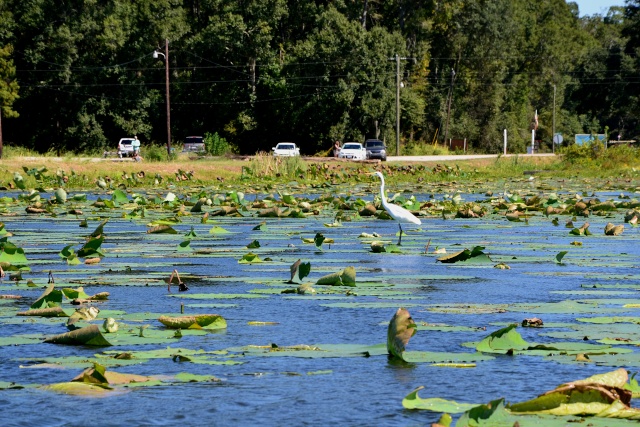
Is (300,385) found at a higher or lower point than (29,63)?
lower

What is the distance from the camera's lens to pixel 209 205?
2019 centimetres

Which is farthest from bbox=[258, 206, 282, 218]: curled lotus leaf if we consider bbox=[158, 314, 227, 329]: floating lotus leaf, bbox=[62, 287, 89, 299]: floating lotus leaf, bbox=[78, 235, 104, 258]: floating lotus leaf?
bbox=[158, 314, 227, 329]: floating lotus leaf

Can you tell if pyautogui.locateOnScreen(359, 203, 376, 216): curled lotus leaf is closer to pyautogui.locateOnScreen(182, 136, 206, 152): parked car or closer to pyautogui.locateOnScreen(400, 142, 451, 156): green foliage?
pyautogui.locateOnScreen(182, 136, 206, 152): parked car

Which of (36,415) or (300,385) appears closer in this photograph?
(36,415)

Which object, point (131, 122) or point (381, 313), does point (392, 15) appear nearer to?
point (131, 122)

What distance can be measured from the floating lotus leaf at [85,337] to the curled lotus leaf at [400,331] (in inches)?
63.9

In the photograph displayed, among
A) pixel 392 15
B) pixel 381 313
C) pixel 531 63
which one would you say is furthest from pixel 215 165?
pixel 531 63

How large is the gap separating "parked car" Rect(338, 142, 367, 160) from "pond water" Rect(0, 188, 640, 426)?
132 feet

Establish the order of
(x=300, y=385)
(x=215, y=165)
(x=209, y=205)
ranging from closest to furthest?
(x=300, y=385)
(x=209, y=205)
(x=215, y=165)

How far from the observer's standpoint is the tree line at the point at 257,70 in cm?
6675

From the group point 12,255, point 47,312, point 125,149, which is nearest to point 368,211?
point 12,255

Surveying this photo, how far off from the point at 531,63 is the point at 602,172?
51.6 metres

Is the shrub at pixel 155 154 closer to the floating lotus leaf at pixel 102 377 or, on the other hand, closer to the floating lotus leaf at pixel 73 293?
the floating lotus leaf at pixel 73 293

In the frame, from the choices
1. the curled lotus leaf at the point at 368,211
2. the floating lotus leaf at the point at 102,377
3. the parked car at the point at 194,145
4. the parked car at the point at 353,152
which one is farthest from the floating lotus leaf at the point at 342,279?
the parked car at the point at 194,145
